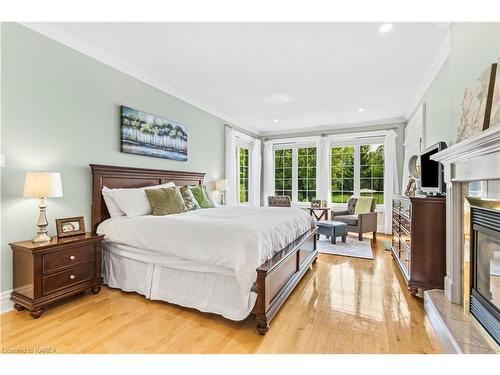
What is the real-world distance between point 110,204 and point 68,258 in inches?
29.9

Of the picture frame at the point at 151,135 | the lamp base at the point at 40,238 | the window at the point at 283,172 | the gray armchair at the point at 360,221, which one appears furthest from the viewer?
the window at the point at 283,172

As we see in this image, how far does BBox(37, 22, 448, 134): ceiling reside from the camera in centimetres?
243

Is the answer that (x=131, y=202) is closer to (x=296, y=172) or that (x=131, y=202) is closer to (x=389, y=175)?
(x=296, y=172)

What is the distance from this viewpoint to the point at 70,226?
247 centimetres

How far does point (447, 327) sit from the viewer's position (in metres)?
1.72

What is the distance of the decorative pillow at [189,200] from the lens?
3.39 m

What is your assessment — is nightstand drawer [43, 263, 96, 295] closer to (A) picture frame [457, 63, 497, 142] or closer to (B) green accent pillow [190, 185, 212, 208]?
(B) green accent pillow [190, 185, 212, 208]

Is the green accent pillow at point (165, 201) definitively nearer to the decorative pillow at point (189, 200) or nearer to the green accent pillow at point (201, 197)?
the decorative pillow at point (189, 200)

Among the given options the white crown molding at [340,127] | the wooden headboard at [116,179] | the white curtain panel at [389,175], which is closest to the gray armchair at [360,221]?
the white curtain panel at [389,175]

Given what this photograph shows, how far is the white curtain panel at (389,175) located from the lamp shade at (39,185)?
5.84 m

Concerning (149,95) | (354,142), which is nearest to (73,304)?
(149,95)
